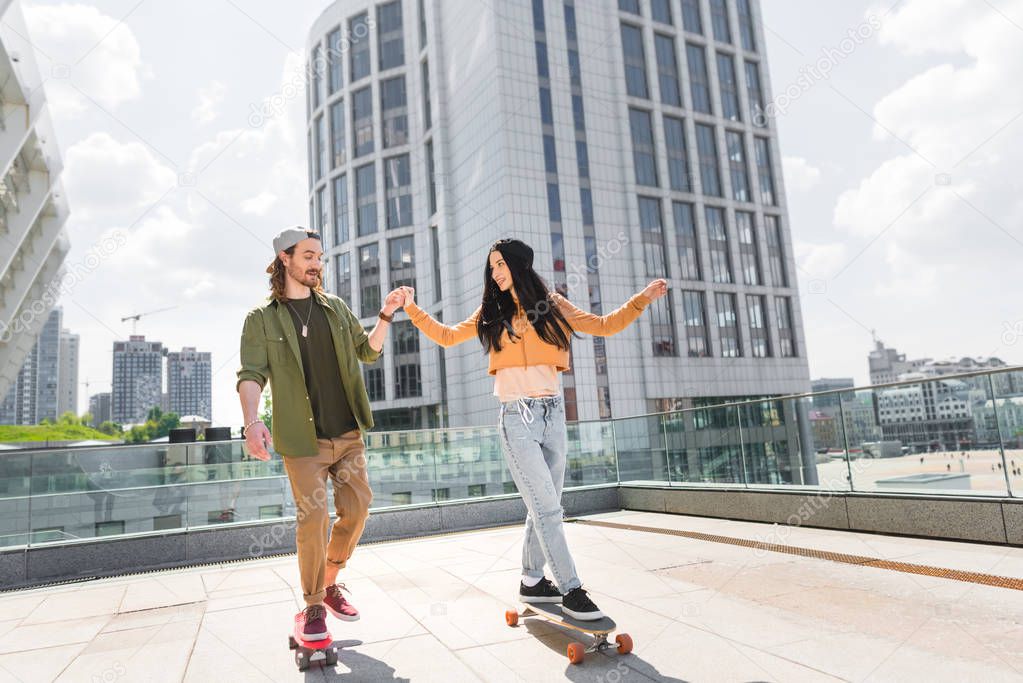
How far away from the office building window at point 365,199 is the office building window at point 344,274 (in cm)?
214

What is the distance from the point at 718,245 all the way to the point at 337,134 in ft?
88.4

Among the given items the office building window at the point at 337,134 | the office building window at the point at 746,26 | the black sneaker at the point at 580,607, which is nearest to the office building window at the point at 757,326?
the office building window at the point at 746,26

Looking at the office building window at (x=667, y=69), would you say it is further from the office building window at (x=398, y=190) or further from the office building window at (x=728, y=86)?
the office building window at (x=398, y=190)

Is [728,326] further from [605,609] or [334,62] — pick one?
[605,609]

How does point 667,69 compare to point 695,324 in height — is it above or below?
above

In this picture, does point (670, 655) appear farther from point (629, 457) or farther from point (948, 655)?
point (629, 457)

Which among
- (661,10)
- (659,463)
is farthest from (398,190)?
(659,463)

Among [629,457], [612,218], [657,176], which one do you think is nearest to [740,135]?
[657,176]

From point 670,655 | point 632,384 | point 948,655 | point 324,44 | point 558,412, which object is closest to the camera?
point 948,655

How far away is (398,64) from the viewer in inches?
1646

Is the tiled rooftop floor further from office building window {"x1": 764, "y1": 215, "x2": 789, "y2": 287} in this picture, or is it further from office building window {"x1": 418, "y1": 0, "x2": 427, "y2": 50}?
office building window {"x1": 418, "y1": 0, "x2": 427, "y2": 50}

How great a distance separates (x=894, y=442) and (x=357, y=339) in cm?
472

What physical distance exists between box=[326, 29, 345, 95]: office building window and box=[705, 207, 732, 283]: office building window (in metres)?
26.7

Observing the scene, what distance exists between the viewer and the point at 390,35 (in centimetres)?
4238
